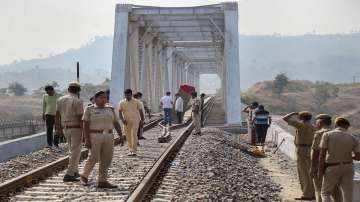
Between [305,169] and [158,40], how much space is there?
30797mm

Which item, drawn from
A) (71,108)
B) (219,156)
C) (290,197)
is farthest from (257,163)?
(71,108)

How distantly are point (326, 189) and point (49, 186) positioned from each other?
440 cm

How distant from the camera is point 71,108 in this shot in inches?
383

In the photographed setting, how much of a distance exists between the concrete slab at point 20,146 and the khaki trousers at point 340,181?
8.55m

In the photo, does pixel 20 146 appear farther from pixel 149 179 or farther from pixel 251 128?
pixel 251 128

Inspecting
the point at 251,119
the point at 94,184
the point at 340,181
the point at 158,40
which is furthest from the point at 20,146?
the point at 158,40

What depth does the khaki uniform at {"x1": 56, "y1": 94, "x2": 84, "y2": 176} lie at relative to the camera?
973cm

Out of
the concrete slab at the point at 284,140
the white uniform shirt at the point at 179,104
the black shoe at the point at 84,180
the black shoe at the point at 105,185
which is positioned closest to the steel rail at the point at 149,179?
the black shoe at the point at 105,185

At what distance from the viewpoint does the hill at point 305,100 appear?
311ft

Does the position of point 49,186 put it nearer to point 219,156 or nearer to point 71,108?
point 71,108

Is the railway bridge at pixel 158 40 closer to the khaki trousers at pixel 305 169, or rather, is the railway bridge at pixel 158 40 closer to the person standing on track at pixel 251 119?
the person standing on track at pixel 251 119

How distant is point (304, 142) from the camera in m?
10.1

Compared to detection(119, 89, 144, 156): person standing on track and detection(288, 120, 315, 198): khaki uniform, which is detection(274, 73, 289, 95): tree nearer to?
detection(119, 89, 144, 156): person standing on track

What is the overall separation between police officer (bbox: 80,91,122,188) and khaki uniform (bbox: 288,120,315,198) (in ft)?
9.80
